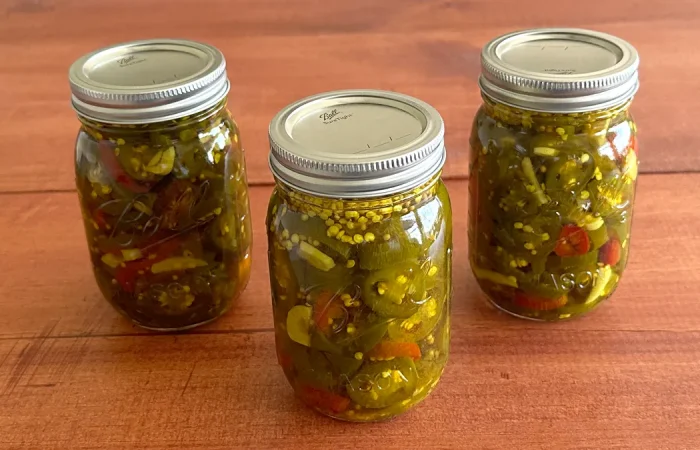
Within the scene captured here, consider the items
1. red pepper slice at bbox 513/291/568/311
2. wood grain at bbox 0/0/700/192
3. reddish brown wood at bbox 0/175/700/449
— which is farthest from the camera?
wood grain at bbox 0/0/700/192

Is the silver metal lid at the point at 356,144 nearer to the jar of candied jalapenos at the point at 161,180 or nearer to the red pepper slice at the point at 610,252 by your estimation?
the jar of candied jalapenos at the point at 161,180

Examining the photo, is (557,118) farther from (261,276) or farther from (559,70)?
(261,276)

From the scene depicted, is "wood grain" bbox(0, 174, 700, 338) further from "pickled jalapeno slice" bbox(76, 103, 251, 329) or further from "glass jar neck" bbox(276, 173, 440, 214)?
"glass jar neck" bbox(276, 173, 440, 214)

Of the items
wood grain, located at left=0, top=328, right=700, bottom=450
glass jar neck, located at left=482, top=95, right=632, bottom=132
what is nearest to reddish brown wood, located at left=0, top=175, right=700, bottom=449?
wood grain, located at left=0, top=328, right=700, bottom=450

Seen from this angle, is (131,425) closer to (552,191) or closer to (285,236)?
(285,236)

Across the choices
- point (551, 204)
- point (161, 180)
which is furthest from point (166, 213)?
point (551, 204)

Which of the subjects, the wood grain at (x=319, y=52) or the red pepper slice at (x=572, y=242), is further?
the wood grain at (x=319, y=52)

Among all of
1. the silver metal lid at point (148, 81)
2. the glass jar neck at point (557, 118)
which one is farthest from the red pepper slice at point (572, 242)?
the silver metal lid at point (148, 81)
